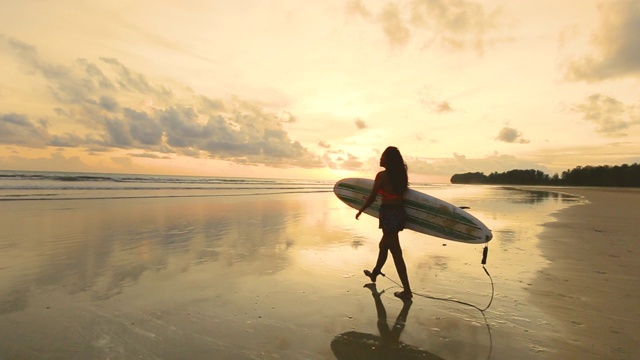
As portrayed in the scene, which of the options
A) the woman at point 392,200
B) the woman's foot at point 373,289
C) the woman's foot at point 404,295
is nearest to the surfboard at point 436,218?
the woman at point 392,200

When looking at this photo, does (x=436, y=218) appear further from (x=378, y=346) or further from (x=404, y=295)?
(x=378, y=346)

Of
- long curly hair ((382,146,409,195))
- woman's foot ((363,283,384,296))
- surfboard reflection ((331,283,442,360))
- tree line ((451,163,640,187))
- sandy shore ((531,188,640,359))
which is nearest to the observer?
surfboard reflection ((331,283,442,360))

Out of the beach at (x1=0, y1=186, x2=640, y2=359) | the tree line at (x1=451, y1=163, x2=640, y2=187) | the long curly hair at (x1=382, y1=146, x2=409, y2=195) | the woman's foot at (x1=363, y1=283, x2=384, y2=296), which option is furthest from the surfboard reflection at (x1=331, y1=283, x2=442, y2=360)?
the tree line at (x1=451, y1=163, x2=640, y2=187)

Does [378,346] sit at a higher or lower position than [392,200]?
lower

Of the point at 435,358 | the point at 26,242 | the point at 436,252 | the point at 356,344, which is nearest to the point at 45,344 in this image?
the point at 356,344

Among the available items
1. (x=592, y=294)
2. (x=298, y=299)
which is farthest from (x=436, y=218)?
(x=298, y=299)

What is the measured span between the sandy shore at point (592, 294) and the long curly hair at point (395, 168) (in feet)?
7.68

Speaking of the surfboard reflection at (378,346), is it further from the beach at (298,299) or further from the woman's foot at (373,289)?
the woman's foot at (373,289)

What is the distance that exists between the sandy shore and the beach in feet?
0.08

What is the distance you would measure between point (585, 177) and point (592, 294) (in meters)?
92.0

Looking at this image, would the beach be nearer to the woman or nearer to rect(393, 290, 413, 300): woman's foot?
rect(393, 290, 413, 300): woman's foot

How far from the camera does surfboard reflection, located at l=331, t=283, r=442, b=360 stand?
314 centimetres

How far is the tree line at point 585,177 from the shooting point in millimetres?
64062

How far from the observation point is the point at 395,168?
5.14 meters
